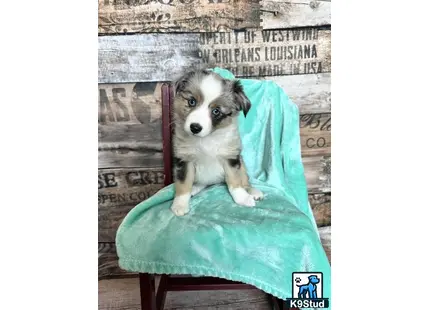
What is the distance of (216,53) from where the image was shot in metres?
1.74

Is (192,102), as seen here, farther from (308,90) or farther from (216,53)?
(308,90)

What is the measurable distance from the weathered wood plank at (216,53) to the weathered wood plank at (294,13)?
0.03 metres

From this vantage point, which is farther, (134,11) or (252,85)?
(252,85)

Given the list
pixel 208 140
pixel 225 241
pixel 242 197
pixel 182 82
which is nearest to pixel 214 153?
pixel 208 140

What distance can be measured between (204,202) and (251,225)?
0.28 m

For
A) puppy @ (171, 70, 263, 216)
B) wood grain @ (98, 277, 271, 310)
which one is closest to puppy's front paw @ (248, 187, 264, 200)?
puppy @ (171, 70, 263, 216)

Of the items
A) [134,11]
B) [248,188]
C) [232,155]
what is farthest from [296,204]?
[134,11]

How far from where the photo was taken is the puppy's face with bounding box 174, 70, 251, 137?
1497 millimetres

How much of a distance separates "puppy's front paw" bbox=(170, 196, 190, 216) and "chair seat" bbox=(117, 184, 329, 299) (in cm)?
4

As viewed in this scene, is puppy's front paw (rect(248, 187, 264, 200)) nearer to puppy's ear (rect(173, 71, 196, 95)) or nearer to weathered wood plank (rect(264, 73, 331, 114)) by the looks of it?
weathered wood plank (rect(264, 73, 331, 114))

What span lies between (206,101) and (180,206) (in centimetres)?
44

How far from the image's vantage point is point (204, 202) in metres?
1.67

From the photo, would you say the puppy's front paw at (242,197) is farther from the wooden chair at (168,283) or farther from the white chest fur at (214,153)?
the wooden chair at (168,283)

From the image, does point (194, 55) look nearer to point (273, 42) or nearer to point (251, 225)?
point (273, 42)
